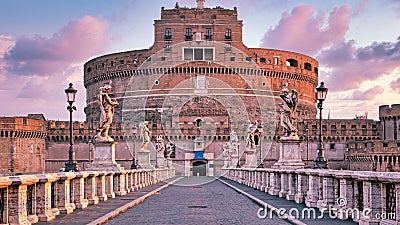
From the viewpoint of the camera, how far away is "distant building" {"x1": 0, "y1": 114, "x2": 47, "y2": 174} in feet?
253

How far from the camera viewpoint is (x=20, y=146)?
78.9 m

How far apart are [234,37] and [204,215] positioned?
83258 millimetres

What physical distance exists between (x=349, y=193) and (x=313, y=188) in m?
3.11

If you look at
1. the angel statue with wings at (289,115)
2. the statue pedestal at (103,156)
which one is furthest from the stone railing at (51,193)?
the angel statue with wings at (289,115)

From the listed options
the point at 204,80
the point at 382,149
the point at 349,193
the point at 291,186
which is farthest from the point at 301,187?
the point at 204,80

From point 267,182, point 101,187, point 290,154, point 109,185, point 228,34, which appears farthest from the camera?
point 228,34

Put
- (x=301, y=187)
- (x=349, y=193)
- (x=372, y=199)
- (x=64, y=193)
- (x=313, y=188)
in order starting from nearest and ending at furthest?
(x=372, y=199) → (x=349, y=193) → (x=64, y=193) → (x=313, y=188) → (x=301, y=187)

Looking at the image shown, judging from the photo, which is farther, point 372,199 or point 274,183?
point 274,183

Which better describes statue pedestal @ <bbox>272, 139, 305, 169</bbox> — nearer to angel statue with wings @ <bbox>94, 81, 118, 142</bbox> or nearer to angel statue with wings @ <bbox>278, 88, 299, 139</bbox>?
angel statue with wings @ <bbox>278, 88, 299, 139</bbox>

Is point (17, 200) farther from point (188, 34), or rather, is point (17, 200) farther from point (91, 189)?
point (188, 34)

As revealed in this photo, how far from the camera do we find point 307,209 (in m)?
13.8

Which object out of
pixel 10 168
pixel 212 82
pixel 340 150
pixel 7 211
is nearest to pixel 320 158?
pixel 7 211

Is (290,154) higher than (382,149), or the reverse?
(290,154)

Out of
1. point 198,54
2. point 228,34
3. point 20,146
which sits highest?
point 228,34
